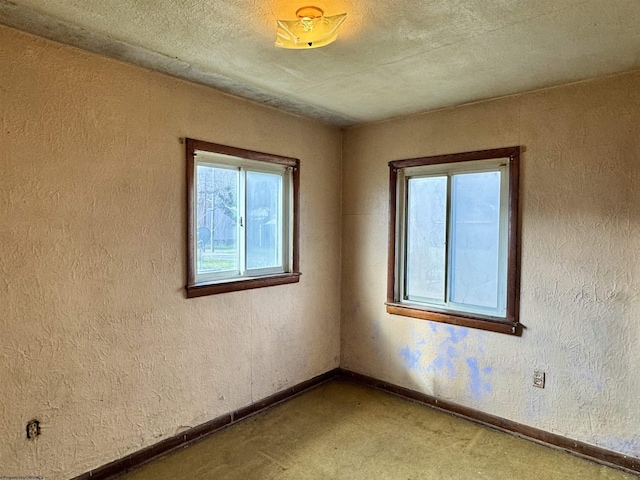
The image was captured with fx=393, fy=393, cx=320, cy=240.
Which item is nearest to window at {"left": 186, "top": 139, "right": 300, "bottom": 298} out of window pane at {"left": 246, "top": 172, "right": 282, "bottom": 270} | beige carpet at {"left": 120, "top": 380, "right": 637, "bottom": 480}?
window pane at {"left": 246, "top": 172, "right": 282, "bottom": 270}

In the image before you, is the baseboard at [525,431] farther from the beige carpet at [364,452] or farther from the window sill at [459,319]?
the window sill at [459,319]

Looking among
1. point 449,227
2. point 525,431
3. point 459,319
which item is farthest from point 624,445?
point 449,227

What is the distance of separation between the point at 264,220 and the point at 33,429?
75.7 inches

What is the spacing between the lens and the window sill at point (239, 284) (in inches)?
104

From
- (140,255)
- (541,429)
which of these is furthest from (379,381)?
(140,255)

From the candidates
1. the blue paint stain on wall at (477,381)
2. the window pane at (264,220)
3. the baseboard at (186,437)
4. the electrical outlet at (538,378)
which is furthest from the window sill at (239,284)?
the electrical outlet at (538,378)

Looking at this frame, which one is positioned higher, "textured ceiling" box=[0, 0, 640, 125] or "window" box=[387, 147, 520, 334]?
"textured ceiling" box=[0, 0, 640, 125]

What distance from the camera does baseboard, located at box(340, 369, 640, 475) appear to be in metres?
2.41

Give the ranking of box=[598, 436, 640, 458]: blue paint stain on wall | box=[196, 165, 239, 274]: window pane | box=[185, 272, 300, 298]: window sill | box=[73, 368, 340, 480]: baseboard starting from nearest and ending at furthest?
1. box=[73, 368, 340, 480]: baseboard
2. box=[598, 436, 640, 458]: blue paint stain on wall
3. box=[185, 272, 300, 298]: window sill
4. box=[196, 165, 239, 274]: window pane

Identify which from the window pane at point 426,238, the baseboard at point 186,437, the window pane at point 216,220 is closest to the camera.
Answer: the baseboard at point 186,437

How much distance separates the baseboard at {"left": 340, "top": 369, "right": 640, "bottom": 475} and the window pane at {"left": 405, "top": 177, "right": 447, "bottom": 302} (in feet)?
2.68

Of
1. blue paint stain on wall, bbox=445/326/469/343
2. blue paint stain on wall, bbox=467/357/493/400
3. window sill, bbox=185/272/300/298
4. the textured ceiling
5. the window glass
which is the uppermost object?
the textured ceiling

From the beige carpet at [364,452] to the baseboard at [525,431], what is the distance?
60 millimetres

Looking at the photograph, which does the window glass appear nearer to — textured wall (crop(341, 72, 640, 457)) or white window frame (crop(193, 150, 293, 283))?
textured wall (crop(341, 72, 640, 457))
